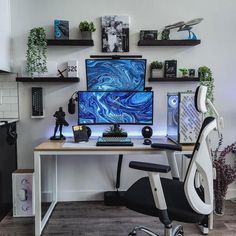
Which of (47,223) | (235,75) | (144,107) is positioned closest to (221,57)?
(235,75)

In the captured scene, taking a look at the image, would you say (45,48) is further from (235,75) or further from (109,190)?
(235,75)

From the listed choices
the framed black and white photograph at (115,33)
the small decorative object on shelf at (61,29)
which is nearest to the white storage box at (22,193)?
the small decorative object on shelf at (61,29)

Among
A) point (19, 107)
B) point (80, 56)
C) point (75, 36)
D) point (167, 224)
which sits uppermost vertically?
point (75, 36)

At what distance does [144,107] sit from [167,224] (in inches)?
51.1

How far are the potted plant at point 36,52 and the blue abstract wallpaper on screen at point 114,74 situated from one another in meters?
0.47

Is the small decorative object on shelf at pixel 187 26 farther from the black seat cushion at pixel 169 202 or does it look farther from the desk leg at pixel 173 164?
the black seat cushion at pixel 169 202

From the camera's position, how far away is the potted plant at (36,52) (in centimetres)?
258

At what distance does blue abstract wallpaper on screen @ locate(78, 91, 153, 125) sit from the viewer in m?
2.54

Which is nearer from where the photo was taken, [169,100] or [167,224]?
[167,224]

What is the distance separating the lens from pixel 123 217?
8.13 feet

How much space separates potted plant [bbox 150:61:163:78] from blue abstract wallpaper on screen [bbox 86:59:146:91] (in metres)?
0.10

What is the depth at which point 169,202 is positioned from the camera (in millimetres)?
1571

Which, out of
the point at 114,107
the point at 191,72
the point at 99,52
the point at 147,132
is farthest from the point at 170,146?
the point at 99,52

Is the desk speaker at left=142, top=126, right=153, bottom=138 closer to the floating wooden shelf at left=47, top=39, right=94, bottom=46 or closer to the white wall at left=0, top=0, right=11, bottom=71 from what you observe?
the floating wooden shelf at left=47, top=39, right=94, bottom=46
